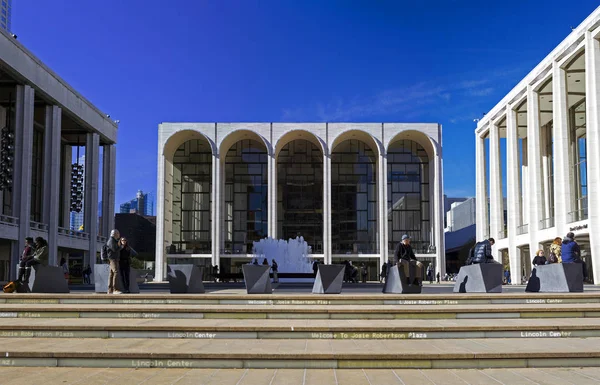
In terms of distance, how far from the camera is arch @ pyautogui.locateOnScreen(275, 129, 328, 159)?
56562mm

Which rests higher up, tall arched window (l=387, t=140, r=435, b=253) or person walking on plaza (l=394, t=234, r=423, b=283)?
tall arched window (l=387, t=140, r=435, b=253)

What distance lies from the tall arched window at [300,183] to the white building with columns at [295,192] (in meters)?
0.11

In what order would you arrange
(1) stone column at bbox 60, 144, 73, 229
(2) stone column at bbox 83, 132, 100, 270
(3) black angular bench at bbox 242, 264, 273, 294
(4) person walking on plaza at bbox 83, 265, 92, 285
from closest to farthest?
(3) black angular bench at bbox 242, 264, 273, 294, (4) person walking on plaza at bbox 83, 265, 92, 285, (2) stone column at bbox 83, 132, 100, 270, (1) stone column at bbox 60, 144, 73, 229

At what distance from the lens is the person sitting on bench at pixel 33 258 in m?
13.9

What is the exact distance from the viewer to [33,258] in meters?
14.0

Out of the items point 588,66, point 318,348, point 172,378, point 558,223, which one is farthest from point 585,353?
point 558,223

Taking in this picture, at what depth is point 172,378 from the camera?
20.9 feet

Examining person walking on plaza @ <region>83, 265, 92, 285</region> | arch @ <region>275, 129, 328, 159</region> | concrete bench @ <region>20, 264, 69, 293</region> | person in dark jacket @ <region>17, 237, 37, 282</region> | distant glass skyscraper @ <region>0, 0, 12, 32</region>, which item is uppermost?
distant glass skyscraper @ <region>0, 0, 12, 32</region>

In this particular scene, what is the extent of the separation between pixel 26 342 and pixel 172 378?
8.59 ft

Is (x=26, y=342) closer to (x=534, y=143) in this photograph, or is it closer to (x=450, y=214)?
(x=534, y=143)

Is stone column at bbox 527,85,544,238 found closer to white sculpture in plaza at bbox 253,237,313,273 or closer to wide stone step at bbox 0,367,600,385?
white sculpture in plaza at bbox 253,237,313,273

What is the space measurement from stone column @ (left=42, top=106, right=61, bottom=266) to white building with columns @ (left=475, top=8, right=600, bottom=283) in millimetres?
33843

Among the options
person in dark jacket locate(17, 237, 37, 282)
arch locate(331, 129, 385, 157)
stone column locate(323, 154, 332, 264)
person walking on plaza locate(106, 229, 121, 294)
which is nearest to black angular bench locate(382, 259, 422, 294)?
person walking on plaza locate(106, 229, 121, 294)

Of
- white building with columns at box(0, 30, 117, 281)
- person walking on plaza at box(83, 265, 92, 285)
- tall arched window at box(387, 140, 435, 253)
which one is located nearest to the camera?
white building with columns at box(0, 30, 117, 281)
